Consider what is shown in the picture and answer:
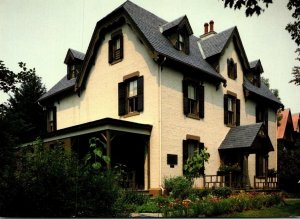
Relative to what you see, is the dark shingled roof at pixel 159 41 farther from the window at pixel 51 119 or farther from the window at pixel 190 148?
the window at pixel 51 119

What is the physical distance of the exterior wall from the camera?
606 inches

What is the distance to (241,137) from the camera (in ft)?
59.4

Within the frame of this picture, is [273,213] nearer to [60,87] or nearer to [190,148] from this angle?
[190,148]

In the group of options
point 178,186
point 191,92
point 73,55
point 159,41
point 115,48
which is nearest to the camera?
point 178,186

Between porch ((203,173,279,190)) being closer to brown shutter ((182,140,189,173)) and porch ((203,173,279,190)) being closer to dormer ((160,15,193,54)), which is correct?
brown shutter ((182,140,189,173))

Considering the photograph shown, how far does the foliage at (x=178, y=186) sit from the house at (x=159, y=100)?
1.25ft

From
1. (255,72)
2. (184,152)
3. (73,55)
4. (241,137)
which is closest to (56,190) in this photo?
(184,152)

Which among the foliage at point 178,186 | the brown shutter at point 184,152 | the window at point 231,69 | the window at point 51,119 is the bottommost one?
the foliage at point 178,186

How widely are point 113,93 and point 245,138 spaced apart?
270 inches

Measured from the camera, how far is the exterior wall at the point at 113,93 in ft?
50.5

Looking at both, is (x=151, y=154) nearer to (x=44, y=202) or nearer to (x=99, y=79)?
(x=99, y=79)

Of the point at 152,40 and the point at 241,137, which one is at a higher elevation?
the point at 152,40

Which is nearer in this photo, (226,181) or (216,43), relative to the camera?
(226,181)

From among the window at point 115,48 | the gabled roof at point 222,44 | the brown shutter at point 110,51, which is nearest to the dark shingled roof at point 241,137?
the gabled roof at point 222,44
